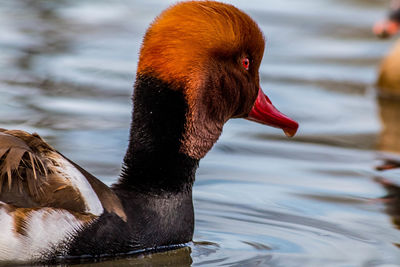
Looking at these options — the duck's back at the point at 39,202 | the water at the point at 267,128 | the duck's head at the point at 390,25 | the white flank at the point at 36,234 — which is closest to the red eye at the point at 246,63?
the water at the point at 267,128

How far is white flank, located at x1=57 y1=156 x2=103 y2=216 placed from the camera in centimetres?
528

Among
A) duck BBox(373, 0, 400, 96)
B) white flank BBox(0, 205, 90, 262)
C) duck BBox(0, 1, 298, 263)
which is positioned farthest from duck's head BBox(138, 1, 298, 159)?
duck BBox(373, 0, 400, 96)

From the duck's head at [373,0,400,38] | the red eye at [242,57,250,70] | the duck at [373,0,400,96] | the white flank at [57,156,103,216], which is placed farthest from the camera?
the duck's head at [373,0,400,38]

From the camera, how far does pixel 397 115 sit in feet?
33.1

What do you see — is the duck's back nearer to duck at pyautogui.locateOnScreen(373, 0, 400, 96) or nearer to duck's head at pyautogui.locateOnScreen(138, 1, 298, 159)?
duck's head at pyautogui.locateOnScreen(138, 1, 298, 159)

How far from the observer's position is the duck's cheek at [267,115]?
6.20 metres

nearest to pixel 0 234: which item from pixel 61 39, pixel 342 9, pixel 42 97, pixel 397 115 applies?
pixel 42 97

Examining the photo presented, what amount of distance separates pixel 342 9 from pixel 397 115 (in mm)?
4734

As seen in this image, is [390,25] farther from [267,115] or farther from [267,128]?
[267,115]

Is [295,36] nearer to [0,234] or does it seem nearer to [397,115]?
[397,115]

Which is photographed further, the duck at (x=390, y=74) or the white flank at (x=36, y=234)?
the duck at (x=390, y=74)

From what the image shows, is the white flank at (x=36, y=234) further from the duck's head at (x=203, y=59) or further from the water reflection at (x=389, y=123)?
the water reflection at (x=389, y=123)

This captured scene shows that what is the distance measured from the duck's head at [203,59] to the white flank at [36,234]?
903 millimetres

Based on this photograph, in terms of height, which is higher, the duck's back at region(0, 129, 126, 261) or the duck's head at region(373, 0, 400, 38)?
the duck's head at region(373, 0, 400, 38)
